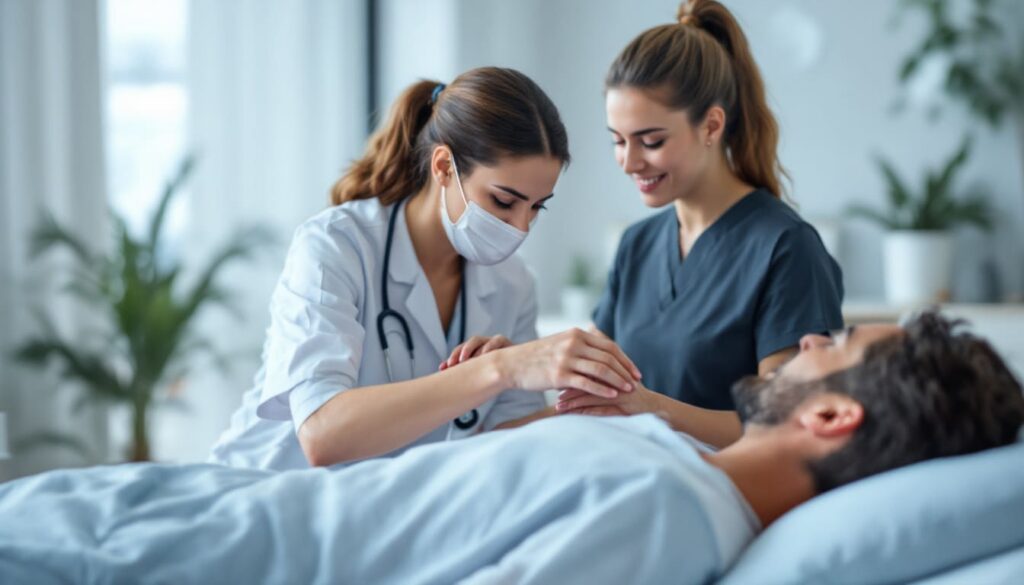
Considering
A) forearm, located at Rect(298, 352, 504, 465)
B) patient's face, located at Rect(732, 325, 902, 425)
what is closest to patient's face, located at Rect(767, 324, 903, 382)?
patient's face, located at Rect(732, 325, 902, 425)

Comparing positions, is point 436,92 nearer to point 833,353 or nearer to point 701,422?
point 701,422

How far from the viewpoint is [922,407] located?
4.28 ft

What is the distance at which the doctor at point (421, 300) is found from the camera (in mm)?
1587

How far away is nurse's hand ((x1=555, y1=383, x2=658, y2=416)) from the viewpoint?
1.68m

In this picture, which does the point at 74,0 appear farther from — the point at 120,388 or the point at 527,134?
the point at 527,134

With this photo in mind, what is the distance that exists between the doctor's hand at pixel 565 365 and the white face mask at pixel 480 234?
279mm

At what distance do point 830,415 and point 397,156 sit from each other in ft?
3.12

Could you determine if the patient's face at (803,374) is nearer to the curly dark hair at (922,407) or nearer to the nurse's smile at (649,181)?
the curly dark hair at (922,407)

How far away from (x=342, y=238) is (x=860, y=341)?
0.89 metres

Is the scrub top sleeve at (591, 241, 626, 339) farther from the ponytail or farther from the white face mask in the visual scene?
the ponytail

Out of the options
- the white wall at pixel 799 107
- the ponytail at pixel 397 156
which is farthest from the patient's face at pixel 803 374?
the white wall at pixel 799 107

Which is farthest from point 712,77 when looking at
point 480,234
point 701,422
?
point 701,422

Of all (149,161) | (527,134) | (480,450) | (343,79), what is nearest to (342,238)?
(527,134)

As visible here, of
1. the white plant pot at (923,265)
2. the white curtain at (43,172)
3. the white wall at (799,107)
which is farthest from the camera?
the white wall at (799,107)
